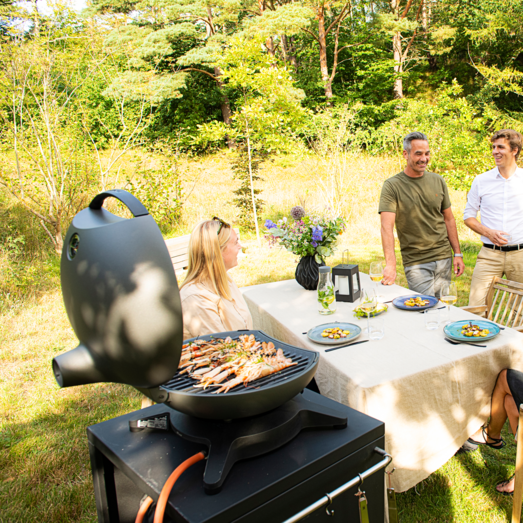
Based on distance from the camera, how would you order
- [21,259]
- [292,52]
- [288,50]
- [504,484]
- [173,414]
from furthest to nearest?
[288,50] < [292,52] < [21,259] < [504,484] < [173,414]

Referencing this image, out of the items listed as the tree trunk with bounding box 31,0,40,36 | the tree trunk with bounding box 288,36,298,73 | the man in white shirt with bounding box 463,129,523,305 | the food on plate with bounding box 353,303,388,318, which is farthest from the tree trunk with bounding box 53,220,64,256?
the tree trunk with bounding box 288,36,298,73

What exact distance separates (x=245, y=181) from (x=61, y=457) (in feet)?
20.7

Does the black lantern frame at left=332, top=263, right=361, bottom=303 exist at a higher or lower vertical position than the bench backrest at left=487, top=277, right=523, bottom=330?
higher

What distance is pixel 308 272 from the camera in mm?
2947

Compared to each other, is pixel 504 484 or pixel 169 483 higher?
pixel 169 483

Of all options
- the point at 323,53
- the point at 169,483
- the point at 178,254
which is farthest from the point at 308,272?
the point at 323,53

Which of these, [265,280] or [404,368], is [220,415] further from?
[265,280]

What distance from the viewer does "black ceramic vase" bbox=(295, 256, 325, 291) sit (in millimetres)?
2928

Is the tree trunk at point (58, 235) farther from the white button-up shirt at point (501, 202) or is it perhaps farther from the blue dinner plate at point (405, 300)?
the white button-up shirt at point (501, 202)

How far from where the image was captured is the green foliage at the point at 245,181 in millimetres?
7844

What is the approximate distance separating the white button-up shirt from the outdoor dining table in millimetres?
1512

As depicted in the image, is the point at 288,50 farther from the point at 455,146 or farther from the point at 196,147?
the point at 455,146

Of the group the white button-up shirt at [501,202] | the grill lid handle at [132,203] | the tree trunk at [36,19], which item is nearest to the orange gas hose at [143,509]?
the grill lid handle at [132,203]

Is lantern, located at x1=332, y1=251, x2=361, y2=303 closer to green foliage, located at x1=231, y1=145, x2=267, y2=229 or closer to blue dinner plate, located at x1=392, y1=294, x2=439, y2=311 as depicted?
blue dinner plate, located at x1=392, y1=294, x2=439, y2=311
